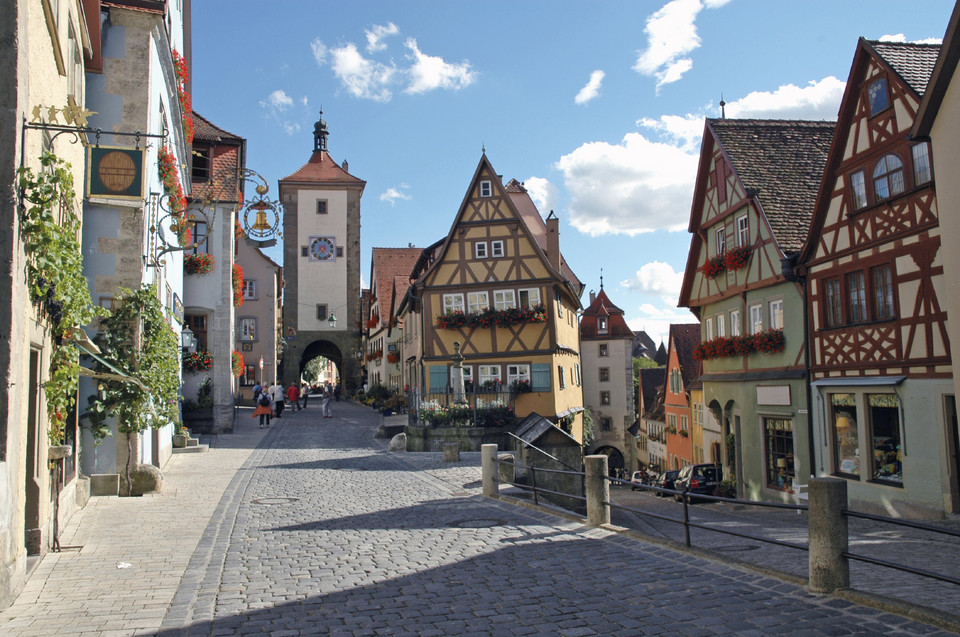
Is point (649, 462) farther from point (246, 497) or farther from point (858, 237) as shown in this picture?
point (246, 497)

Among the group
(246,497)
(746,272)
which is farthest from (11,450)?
(746,272)

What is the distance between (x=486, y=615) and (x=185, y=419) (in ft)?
73.1

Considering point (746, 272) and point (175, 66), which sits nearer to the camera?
point (175, 66)

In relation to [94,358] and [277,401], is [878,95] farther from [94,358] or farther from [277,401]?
[277,401]

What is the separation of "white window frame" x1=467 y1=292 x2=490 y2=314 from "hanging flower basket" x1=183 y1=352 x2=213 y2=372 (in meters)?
9.60

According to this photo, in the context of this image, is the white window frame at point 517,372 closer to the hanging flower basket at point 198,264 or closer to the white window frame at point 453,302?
the white window frame at point 453,302

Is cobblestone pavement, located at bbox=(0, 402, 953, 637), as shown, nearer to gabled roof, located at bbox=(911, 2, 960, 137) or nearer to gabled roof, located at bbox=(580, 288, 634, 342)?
gabled roof, located at bbox=(911, 2, 960, 137)

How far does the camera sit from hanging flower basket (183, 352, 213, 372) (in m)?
25.8

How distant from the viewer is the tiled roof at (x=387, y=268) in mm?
53781

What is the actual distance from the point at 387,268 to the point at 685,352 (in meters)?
25.0

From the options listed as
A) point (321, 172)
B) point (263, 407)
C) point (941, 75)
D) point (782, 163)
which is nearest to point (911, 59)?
point (941, 75)

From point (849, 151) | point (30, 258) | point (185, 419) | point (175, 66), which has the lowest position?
point (185, 419)

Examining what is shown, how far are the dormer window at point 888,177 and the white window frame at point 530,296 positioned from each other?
50.6ft

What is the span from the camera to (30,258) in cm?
746
